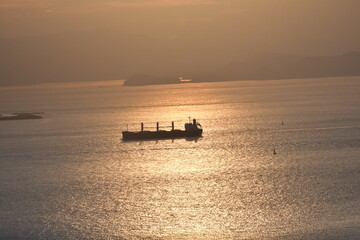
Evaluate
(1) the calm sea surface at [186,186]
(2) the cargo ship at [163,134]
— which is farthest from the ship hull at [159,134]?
(1) the calm sea surface at [186,186]

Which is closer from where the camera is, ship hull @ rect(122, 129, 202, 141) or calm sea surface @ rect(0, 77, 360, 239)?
calm sea surface @ rect(0, 77, 360, 239)

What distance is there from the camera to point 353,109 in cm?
16038

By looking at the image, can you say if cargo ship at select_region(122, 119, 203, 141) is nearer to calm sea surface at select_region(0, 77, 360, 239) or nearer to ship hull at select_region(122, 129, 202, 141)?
ship hull at select_region(122, 129, 202, 141)

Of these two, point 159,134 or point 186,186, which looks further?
point 159,134

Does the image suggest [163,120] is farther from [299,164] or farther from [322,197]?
[322,197]

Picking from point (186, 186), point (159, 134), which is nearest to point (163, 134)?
point (159, 134)

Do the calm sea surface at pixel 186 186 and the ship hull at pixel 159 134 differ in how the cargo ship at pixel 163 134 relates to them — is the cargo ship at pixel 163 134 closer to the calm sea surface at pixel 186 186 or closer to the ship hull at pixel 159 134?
the ship hull at pixel 159 134

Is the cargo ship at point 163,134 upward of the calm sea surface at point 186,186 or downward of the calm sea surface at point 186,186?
upward

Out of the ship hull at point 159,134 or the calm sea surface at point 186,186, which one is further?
the ship hull at point 159,134

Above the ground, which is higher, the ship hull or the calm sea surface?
the ship hull

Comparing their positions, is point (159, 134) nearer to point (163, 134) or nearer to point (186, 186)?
point (163, 134)

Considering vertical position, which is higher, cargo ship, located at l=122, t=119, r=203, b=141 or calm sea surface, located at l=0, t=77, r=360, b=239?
cargo ship, located at l=122, t=119, r=203, b=141

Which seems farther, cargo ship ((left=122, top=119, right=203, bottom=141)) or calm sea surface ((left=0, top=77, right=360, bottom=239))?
cargo ship ((left=122, top=119, right=203, bottom=141))

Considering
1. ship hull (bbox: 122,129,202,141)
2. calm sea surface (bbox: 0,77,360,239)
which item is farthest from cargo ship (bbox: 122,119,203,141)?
calm sea surface (bbox: 0,77,360,239)
